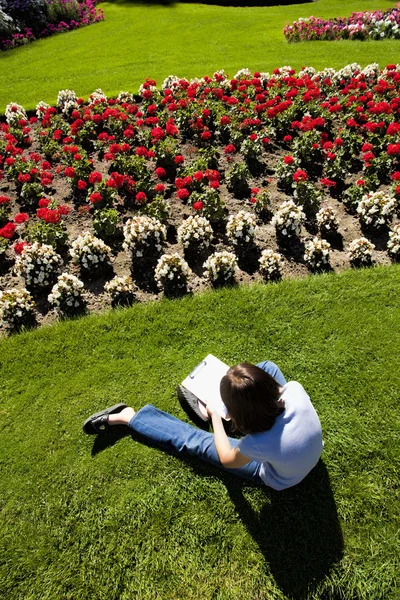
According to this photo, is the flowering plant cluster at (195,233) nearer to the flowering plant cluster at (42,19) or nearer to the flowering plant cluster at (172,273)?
the flowering plant cluster at (172,273)

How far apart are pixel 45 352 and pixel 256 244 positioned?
3.73 metres

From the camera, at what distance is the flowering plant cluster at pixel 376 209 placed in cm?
598

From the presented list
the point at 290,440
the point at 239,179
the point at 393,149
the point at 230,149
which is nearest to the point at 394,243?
the point at 393,149

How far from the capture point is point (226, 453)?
3309 millimetres

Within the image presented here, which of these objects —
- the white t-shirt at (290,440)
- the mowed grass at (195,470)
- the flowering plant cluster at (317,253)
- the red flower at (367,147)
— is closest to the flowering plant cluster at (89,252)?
the mowed grass at (195,470)

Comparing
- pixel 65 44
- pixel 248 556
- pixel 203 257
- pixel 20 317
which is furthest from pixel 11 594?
pixel 65 44

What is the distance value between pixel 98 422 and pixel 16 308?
7.31 ft

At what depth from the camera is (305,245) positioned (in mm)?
6078

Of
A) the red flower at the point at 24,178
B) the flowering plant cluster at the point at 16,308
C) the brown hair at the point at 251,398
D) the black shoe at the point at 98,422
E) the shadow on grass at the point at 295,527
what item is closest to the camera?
the brown hair at the point at 251,398

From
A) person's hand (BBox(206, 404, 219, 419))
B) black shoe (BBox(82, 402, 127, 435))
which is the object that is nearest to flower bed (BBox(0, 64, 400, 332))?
black shoe (BBox(82, 402, 127, 435))

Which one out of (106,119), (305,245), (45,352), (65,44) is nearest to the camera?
(45,352)

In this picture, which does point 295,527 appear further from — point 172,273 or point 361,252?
→ point 361,252

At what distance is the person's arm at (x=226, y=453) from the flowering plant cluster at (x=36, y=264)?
3607 millimetres

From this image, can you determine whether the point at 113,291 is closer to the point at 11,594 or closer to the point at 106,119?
the point at 11,594
